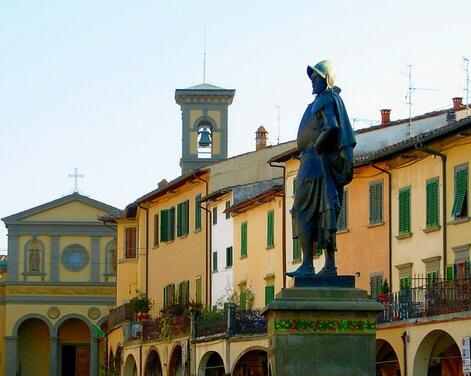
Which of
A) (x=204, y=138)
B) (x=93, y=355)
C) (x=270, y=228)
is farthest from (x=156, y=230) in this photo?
(x=93, y=355)

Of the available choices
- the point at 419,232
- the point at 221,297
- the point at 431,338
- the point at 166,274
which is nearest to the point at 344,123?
the point at 431,338

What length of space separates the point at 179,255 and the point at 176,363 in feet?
29.1

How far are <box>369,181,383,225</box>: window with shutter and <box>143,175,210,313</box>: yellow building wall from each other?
1616 centimetres

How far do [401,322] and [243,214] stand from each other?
1791 centimetres

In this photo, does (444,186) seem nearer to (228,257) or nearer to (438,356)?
(438,356)

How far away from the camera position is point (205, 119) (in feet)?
242

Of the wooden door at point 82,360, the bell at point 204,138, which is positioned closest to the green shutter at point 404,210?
the bell at point 204,138

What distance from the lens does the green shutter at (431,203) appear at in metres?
41.0

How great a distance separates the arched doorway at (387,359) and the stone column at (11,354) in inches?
2047

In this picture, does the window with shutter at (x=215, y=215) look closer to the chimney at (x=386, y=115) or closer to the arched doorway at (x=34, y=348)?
the chimney at (x=386, y=115)

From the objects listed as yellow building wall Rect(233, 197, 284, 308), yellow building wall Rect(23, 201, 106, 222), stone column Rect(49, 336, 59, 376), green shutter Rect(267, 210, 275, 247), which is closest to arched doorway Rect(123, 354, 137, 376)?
yellow building wall Rect(233, 197, 284, 308)

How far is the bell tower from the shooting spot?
7281 cm

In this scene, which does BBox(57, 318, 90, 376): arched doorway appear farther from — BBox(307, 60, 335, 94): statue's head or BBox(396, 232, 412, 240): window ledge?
BBox(307, 60, 335, 94): statue's head

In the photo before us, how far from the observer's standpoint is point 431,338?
125 feet
